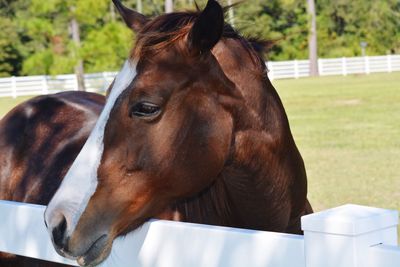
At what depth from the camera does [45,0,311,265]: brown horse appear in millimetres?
2551

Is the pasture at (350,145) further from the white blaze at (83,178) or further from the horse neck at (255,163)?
the white blaze at (83,178)

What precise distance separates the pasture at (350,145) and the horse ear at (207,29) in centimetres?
558

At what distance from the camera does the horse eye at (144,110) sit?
8.75 ft

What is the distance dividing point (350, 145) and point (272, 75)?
28.5m

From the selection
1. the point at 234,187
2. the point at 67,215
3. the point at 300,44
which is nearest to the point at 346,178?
the point at 234,187

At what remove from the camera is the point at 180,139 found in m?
2.74

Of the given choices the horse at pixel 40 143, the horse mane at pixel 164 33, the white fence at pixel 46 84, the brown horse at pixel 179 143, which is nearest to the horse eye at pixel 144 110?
the brown horse at pixel 179 143

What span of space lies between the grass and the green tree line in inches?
92.8

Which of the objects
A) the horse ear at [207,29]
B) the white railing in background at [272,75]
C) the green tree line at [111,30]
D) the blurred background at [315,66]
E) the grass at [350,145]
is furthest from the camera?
the white railing in background at [272,75]

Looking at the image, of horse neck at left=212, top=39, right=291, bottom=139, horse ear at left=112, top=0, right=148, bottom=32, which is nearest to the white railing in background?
horse ear at left=112, top=0, right=148, bottom=32

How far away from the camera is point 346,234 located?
1.97 m

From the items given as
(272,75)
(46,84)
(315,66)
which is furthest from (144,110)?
(315,66)

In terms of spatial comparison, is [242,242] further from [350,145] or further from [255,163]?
[350,145]

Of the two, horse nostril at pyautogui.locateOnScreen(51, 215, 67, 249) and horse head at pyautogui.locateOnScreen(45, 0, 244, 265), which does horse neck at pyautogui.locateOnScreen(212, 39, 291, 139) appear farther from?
horse nostril at pyautogui.locateOnScreen(51, 215, 67, 249)
